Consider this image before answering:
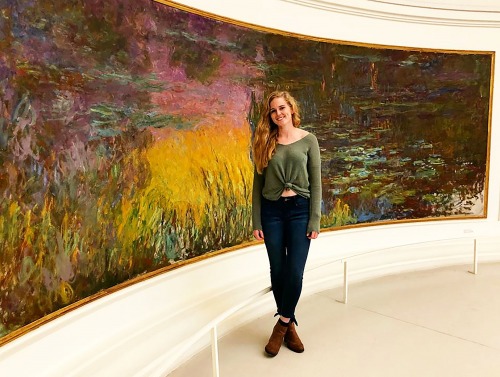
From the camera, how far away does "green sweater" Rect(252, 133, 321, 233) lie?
3.21 meters

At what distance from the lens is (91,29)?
2846 millimetres

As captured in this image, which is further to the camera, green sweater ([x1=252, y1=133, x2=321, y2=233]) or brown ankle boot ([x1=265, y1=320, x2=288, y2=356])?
brown ankle boot ([x1=265, y1=320, x2=288, y2=356])

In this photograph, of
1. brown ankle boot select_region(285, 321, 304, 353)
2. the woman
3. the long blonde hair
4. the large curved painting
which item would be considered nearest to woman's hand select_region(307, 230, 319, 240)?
the woman

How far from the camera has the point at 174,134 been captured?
361cm

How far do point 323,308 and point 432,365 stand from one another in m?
1.34

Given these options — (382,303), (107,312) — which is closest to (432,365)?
(382,303)

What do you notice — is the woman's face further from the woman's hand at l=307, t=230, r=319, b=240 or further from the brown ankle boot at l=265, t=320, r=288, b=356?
the brown ankle boot at l=265, t=320, r=288, b=356

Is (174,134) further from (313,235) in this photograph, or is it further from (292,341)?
(292,341)

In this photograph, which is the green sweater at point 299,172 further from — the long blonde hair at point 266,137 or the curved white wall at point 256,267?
the curved white wall at point 256,267

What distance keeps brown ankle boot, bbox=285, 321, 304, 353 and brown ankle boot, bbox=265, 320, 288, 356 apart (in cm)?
8

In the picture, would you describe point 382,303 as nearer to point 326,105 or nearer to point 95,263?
point 326,105

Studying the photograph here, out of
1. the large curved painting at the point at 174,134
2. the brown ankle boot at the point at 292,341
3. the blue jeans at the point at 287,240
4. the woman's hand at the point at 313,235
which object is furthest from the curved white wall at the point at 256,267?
the woman's hand at the point at 313,235

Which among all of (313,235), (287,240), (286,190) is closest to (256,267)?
(287,240)

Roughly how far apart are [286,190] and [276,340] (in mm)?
1240
